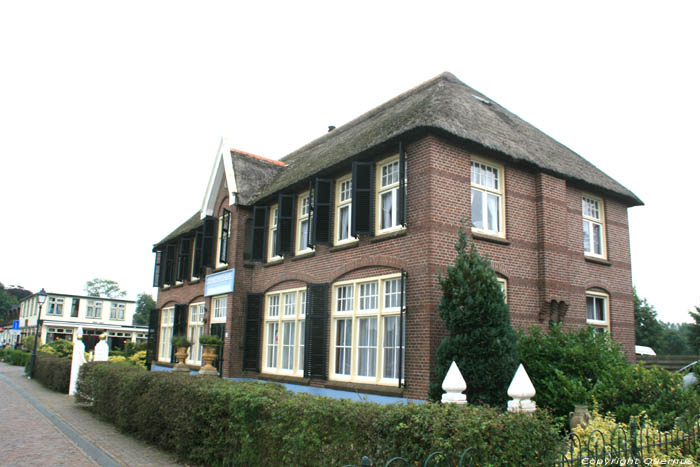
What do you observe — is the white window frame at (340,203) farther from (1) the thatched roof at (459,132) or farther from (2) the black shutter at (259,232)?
(2) the black shutter at (259,232)

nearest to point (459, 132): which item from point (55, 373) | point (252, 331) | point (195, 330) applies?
point (252, 331)

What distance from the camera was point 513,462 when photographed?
16.8 ft

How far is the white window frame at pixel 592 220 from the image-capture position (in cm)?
1634

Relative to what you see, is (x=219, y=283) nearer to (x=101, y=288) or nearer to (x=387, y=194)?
(x=387, y=194)

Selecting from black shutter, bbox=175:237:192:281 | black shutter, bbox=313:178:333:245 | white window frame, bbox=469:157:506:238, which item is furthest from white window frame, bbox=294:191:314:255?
black shutter, bbox=175:237:192:281

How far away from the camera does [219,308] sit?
21016 millimetres

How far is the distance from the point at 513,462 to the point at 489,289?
18.8 ft

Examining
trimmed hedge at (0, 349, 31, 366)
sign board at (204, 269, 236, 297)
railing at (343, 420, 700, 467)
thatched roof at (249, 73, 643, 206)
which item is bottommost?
trimmed hedge at (0, 349, 31, 366)

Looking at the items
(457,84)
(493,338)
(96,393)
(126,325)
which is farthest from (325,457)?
(126,325)

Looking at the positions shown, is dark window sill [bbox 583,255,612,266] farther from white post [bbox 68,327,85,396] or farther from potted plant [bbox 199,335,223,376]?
white post [bbox 68,327,85,396]

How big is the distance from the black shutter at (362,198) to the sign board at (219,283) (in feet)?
23.8

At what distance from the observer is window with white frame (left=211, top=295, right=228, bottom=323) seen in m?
20.4

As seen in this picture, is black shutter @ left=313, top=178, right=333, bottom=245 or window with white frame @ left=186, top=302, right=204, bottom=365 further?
window with white frame @ left=186, top=302, right=204, bottom=365

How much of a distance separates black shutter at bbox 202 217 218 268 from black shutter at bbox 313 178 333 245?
7668 mm
